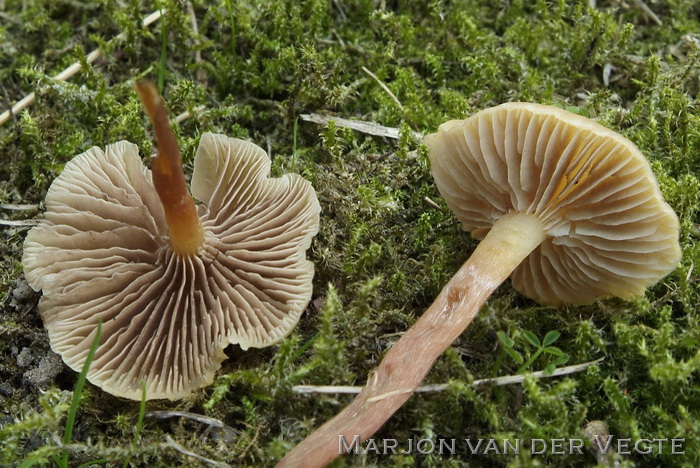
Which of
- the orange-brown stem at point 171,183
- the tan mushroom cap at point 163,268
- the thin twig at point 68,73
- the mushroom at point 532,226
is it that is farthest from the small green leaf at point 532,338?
the thin twig at point 68,73

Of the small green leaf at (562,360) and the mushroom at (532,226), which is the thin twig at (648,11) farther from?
the small green leaf at (562,360)

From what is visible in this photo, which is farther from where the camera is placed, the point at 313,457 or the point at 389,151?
the point at 389,151

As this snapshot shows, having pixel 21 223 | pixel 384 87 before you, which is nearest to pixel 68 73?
pixel 21 223

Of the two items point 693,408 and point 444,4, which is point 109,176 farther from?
point 693,408

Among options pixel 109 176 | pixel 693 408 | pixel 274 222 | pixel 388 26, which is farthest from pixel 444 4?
pixel 693 408

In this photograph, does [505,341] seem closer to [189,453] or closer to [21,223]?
[189,453]
